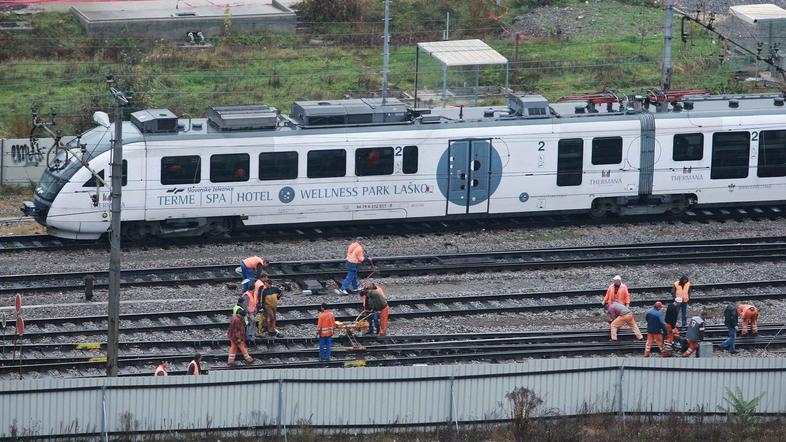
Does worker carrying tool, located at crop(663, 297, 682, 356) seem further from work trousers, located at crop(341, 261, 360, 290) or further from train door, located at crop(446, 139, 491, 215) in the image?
train door, located at crop(446, 139, 491, 215)

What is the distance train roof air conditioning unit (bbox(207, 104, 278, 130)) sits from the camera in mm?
32344

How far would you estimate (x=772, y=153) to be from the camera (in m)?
35.5

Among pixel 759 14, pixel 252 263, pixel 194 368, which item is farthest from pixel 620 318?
pixel 759 14

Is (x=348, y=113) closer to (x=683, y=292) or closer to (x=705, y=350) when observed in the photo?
(x=683, y=292)

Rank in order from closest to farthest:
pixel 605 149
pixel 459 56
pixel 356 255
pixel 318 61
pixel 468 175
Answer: pixel 356 255 → pixel 468 175 → pixel 605 149 → pixel 459 56 → pixel 318 61

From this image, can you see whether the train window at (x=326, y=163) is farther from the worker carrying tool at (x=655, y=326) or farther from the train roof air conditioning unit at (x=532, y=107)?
the worker carrying tool at (x=655, y=326)

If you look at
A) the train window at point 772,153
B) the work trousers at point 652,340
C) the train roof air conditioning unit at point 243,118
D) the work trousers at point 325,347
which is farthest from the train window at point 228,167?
the train window at point 772,153

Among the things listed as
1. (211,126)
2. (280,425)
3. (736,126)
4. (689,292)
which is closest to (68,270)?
(211,126)

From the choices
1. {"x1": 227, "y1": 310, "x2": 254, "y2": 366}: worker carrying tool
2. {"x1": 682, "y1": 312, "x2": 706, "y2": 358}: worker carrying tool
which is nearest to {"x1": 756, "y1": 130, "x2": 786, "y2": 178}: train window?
{"x1": 682, "y1": 312, "x2": 706, "y2": 358}: worker carrying tool

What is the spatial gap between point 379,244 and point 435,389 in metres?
11.4

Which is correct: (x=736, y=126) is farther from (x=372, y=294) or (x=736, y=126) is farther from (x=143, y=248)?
(x=143, y=248)

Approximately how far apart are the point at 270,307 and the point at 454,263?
21.1 ft

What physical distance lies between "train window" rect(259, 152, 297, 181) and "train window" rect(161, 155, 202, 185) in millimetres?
1425

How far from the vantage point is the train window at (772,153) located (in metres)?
35.3
